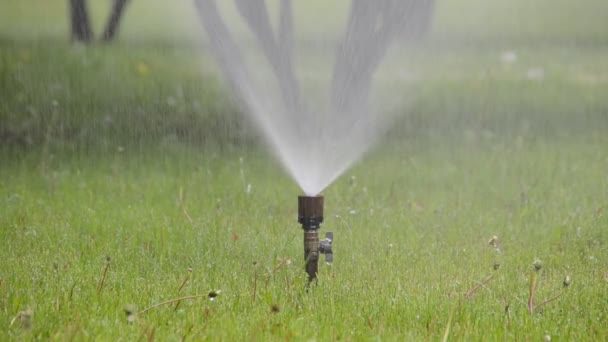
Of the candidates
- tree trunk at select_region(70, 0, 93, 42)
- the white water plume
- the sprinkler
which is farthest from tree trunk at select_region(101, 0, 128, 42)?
the sprinkler

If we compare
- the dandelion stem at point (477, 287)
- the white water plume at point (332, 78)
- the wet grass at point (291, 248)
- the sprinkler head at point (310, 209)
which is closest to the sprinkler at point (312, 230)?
the sprinkler head at point (310, 209)

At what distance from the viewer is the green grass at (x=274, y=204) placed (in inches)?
130

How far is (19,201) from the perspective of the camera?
524 centimetres

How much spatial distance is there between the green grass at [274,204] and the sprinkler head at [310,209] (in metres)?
0.23

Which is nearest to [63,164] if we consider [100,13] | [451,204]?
[451,204]

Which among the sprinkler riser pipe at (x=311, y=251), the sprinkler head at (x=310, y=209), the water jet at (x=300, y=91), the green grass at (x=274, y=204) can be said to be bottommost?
the green grass at (x=274, y=204)

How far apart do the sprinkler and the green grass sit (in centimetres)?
10

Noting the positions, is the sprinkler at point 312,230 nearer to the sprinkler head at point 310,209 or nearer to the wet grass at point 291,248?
the sprinkler head at point 310,209

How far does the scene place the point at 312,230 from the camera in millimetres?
3482

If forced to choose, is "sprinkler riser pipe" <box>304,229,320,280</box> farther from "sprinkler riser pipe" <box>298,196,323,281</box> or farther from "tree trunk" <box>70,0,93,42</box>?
"tree trunk" <box>70,0,93,42</box>

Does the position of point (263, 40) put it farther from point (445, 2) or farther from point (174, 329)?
point (445, 2)

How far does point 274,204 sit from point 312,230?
1.87m

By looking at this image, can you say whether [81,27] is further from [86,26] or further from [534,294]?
[534,294]

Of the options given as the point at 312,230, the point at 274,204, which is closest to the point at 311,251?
the point at 312,230
